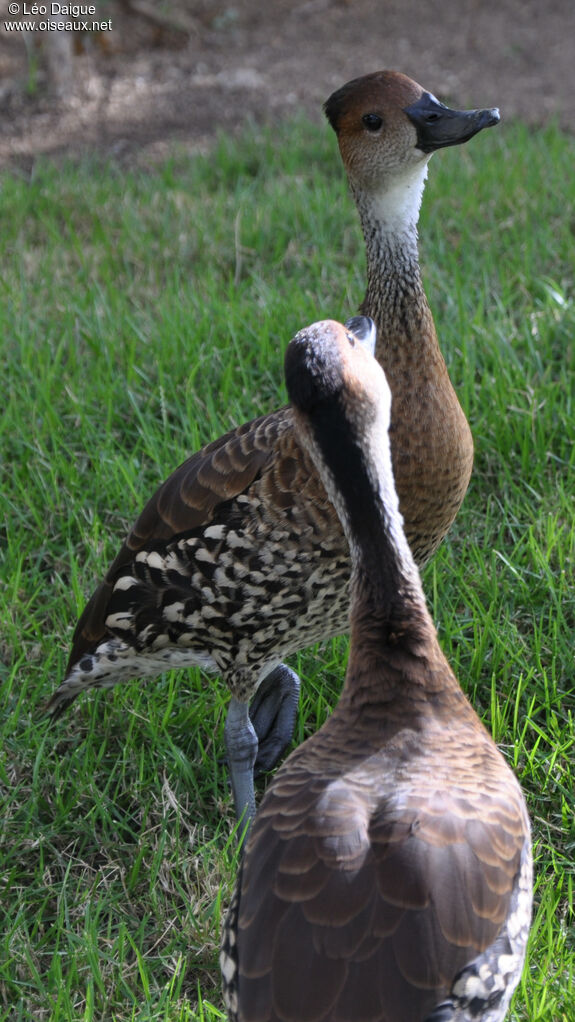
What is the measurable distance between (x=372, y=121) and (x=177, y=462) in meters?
1.46

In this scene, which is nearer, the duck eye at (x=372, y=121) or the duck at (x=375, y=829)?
the duck at (x=375, y=829)

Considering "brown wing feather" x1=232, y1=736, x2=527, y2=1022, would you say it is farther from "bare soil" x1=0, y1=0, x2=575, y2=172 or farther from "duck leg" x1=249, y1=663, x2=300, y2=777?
"bare soil" x1=0, y1=0, x2=575, y2=172

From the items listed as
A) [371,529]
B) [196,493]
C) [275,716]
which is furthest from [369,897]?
[275,716]

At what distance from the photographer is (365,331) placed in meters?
2.84

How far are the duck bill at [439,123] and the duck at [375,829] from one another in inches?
36.3

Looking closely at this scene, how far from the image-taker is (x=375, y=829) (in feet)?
7.31

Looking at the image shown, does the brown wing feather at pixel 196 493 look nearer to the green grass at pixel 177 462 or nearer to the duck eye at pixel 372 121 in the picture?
the green grass at pixel 177 462

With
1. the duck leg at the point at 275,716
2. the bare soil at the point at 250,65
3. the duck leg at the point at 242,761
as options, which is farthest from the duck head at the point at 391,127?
the bare soil at the point at 250,65

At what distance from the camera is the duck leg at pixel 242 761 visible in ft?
10.9

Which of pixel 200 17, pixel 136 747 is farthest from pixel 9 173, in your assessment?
pixel 136 747

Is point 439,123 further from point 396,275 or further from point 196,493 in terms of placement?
point 196,493

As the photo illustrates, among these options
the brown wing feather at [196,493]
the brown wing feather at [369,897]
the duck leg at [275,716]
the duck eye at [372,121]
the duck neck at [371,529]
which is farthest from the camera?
the duck leg at [275,716]

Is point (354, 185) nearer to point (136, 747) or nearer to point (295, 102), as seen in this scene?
point (136, 747)

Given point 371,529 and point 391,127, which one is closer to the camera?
point 371,529
